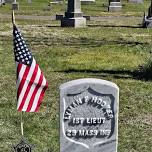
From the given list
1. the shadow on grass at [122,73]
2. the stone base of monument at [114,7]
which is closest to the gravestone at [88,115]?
the shadow on grass at [122,73]

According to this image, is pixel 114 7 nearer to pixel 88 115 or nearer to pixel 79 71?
pixel 79 71

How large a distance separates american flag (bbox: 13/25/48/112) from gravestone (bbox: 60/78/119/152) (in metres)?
0.85

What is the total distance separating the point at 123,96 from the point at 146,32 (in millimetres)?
14207

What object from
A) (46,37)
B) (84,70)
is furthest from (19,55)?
(46,37)

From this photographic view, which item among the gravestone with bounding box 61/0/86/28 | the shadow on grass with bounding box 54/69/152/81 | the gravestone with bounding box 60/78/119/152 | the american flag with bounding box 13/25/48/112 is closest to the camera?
the gravestone with bounding box 60/78/119/152

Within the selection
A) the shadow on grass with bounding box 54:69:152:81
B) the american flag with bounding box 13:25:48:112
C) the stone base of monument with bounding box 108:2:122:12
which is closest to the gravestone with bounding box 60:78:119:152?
the american flag with bounding box 13:25:48:112

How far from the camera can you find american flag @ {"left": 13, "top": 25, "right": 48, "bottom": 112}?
6766mm

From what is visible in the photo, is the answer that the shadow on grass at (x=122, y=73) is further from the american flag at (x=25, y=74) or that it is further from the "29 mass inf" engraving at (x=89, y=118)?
the "29 mass inf" engraving at (x=89, y=118)

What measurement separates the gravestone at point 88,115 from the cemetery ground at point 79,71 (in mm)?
1916

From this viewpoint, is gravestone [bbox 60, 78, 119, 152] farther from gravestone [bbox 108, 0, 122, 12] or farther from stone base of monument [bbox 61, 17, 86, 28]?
gravestone [bbox 108, 0, 122, 12]

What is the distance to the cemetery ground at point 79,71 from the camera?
28.9 feet

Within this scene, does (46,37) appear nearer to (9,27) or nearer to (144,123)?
(9,27)

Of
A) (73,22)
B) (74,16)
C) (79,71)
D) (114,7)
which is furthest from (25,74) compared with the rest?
(114,7)

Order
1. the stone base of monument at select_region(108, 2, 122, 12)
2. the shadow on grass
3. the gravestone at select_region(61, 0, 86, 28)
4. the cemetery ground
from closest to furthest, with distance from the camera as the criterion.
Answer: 1. the cemetery ground
2. the shadow on grass
3. the gravestone at select_region(61, 0, 86, 28)
4. the stone base of monument at select_region(108, 2, 122, 12)
